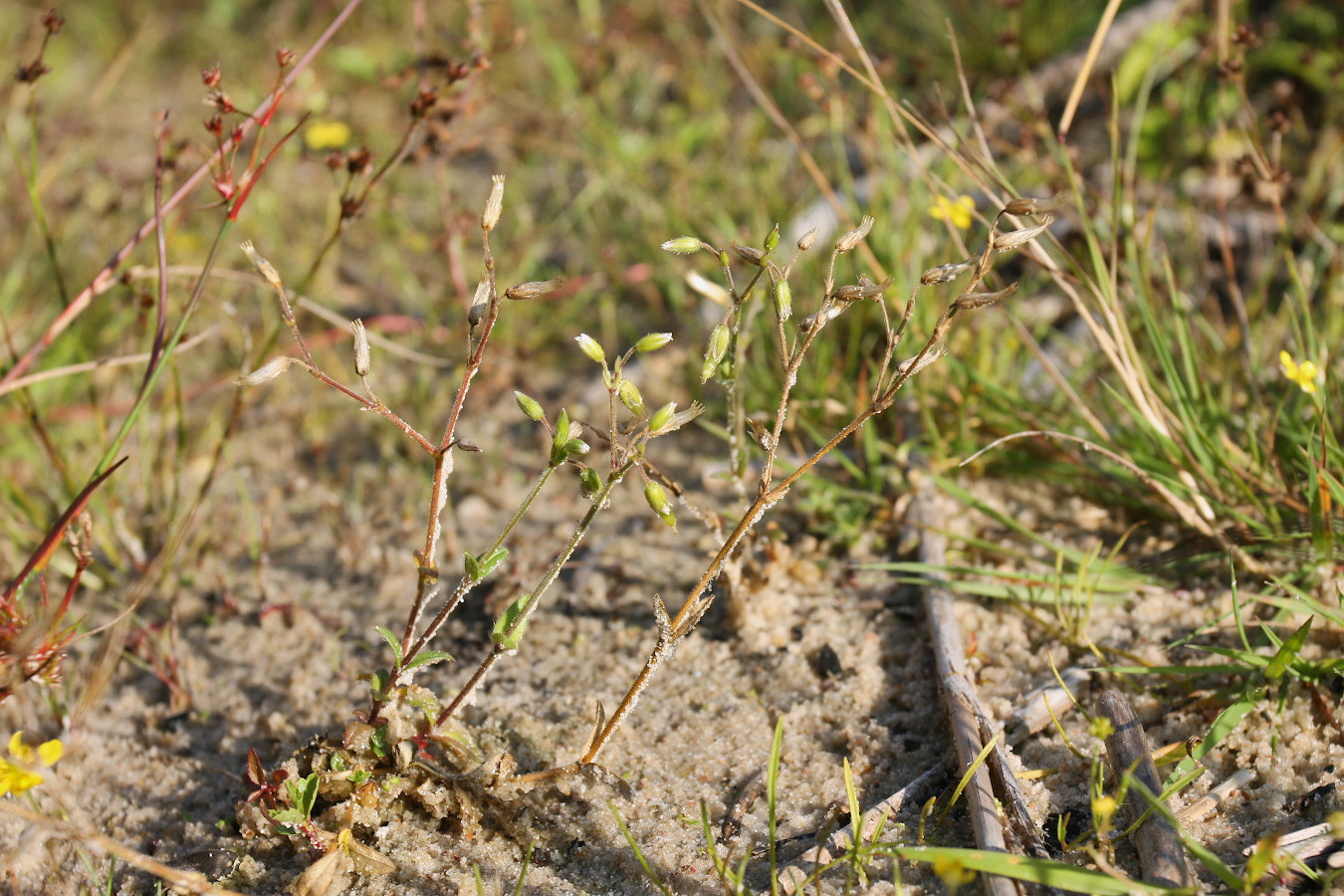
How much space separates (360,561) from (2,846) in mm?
885

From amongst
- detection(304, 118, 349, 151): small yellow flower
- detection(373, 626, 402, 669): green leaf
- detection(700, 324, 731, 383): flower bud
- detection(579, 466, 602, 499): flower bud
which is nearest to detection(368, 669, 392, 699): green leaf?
detection(373, 626, 402, 669): green leaf

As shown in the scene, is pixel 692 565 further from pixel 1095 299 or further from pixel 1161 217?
pixel 1161 217

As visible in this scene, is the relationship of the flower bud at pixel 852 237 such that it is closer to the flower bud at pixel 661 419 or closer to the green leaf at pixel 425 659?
the flower bud at pixel 661 419

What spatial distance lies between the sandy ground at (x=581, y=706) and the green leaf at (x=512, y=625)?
349 millimetres

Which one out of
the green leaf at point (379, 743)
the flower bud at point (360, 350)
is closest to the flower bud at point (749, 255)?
the flower bud at point (360, 350)

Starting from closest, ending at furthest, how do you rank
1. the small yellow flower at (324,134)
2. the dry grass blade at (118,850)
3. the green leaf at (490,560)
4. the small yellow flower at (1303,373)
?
the dry grass blade at (118,850) < the green leaf at (490,560) < the small yellow flower at (1303,373) < the small yellow flower at (324,134)

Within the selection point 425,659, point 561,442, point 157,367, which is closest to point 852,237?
point 561,442

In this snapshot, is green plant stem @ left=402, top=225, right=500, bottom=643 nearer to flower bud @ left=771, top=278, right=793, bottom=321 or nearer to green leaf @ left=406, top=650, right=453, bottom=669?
green leaf @ left=406, top=650, right=453, bottom=669

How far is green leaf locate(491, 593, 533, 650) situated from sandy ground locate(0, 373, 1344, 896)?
1.14 ft

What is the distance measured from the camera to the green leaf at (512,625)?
1.39m

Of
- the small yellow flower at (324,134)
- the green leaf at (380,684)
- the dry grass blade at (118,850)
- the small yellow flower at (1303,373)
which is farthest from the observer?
the small yellow flower at (324,134)

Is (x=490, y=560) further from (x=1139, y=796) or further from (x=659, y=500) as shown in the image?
(x=1139, y=796)

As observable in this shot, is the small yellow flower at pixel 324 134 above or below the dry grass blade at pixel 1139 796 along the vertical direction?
above

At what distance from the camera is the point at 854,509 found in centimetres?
218
